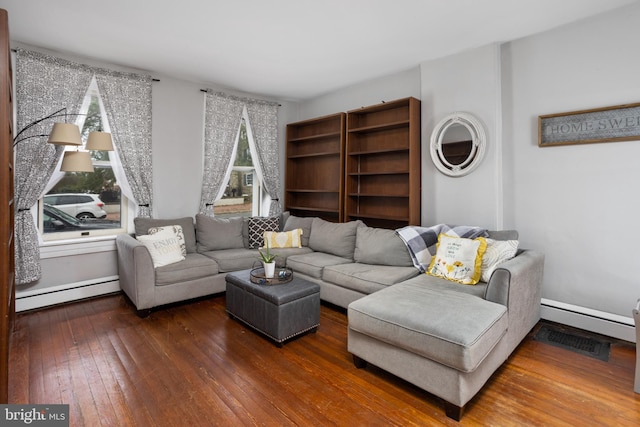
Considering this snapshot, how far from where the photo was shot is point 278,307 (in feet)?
8.22

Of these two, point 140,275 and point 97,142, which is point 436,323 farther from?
point 97,142

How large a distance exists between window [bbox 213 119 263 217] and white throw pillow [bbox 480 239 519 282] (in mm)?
3497

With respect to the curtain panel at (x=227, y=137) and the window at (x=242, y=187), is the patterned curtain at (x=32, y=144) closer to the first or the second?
the curtain panel at (x=227, y=137)

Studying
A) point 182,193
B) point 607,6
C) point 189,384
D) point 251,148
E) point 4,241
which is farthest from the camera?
point 251,148

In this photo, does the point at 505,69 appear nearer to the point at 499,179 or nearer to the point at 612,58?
the point at 612,58

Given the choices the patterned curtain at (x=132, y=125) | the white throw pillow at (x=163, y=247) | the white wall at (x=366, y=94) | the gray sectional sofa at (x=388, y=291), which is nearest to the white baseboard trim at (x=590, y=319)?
the gray sectional sofa at (x=388, y=291)

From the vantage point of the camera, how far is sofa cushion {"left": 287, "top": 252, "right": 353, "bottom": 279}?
3461 millimetres

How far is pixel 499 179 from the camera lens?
126 inches

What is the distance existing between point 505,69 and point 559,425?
296cm

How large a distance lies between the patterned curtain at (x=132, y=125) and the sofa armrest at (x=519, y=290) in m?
3.68

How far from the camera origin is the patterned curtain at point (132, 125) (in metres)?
3.64

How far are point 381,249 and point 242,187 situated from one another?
8.45ft

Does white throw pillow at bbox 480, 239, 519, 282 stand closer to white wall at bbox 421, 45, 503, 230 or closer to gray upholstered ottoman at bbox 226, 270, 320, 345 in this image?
white wall at bbox 421, 45, 503, 230

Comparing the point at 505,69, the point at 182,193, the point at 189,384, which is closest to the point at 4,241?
the point at 189,384
